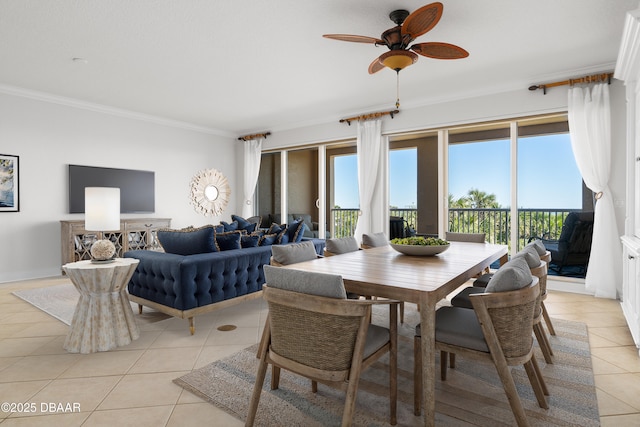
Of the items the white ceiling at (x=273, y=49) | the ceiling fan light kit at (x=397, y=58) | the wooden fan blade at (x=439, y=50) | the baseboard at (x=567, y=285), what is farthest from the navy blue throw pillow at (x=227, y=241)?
the baseboard at (x=567, y=285)

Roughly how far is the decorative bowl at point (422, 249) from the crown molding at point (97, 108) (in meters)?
5.30

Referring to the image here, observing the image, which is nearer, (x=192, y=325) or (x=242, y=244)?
(x=192, y=325)

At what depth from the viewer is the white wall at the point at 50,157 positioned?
4879mm

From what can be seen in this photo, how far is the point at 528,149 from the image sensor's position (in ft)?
15.4

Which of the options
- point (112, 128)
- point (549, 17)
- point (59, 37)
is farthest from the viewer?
point (112, 128)

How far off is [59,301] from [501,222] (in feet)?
18.6

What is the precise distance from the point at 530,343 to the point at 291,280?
1209 millimetres

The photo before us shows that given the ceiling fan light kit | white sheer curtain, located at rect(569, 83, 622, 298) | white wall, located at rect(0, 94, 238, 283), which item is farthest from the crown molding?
white sheer curtain, located at rect(569, 83, 622, 298)

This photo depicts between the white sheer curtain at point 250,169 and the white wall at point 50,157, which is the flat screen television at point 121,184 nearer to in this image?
the white wall at point 50,157

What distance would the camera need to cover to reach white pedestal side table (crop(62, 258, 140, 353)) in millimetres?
2619

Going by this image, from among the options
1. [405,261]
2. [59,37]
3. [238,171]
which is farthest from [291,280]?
[238,171]

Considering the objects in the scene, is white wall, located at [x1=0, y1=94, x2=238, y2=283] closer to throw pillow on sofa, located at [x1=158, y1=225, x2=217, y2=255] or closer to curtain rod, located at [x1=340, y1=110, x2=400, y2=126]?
throw pillow on sofa, located at [x1=158, y1=225, x2=217, y2=255]

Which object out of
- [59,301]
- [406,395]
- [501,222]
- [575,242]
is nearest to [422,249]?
[406,395]

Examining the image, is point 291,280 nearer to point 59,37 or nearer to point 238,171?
point 59,37
